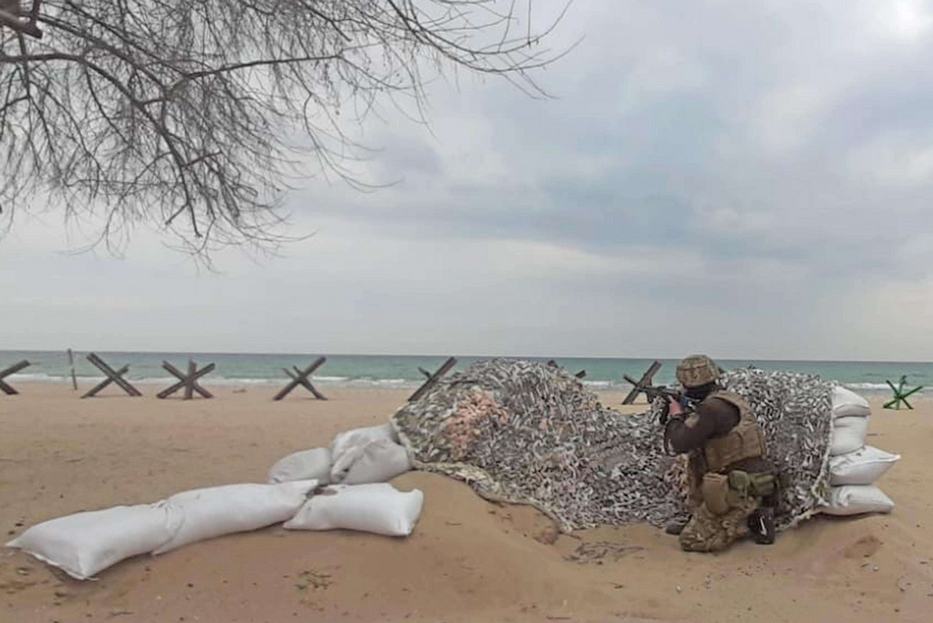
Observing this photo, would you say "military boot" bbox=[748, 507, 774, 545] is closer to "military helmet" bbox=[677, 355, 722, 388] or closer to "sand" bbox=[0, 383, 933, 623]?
"sand" bbox=[0, 383, 933, 623]

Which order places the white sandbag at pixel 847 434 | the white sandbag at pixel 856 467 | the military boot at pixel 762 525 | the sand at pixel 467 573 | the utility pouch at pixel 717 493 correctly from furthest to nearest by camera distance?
the white sandbag at pixel 847 434
the white sandbag at pixel 856 467
the military boot at pixel 762 525
the utility pouch at pixel 717 493
the sand at pixel 467 573

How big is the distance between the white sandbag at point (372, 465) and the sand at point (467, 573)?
166 millimetres

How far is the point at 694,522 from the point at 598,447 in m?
1.26

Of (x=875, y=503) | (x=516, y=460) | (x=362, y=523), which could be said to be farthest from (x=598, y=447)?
(x=362, y=523)

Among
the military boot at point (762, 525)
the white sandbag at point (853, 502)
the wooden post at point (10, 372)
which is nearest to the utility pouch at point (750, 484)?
the military boot at point (762, 525)

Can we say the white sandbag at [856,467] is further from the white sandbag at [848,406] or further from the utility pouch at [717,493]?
the utility pouch at [717,493]

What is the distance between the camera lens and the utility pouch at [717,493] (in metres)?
5.03

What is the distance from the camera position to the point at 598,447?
6.36 m

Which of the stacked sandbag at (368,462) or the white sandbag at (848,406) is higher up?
the white sandbag at (848,406)

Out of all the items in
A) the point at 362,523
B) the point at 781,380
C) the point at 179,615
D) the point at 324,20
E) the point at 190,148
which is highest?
the point at 324,20

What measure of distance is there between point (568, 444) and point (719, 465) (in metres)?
1.19

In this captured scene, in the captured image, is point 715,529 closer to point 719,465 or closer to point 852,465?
point 719,465

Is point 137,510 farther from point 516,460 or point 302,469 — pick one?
point 516,460

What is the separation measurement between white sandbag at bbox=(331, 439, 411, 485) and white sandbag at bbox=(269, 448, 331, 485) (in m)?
0.10
